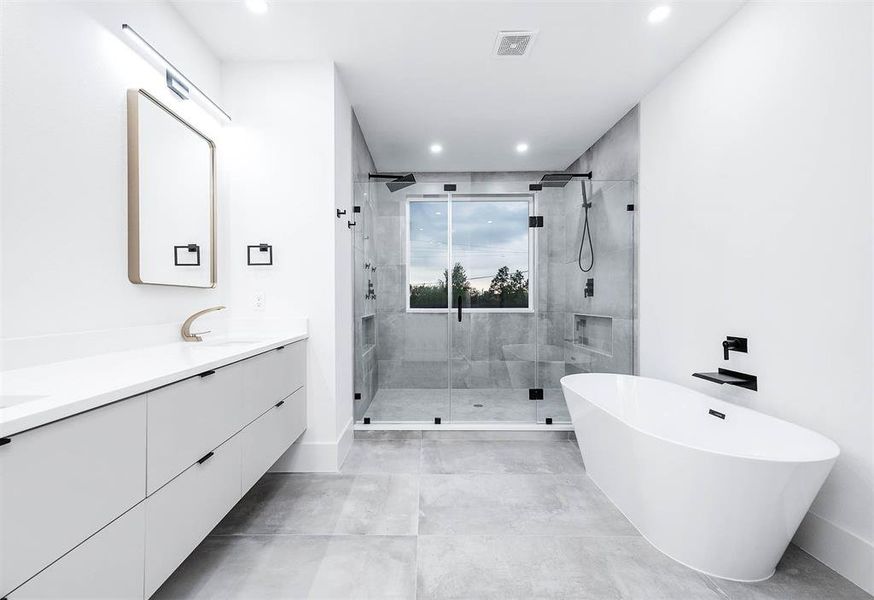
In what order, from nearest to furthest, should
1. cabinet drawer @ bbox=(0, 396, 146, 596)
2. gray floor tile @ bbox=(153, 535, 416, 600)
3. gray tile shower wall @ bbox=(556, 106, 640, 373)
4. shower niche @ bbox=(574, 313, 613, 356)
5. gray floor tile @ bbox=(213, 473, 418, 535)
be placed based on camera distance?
cabinet drawer @ bbox=(0, 396, 146, 596) < gray floor tile @ bbox=(153, 535, 416, 600) < gray floor tile @ bbox=(213, 473, 418, 535) < gray tile shower wall @ bbox=(556, 106, 640, 373) < shower niche @ bbox=(574, 313, 613, 356)

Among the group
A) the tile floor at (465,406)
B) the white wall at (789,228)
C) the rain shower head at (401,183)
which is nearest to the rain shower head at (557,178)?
the white wall at (789,228)

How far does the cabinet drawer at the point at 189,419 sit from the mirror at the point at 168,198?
0.71m

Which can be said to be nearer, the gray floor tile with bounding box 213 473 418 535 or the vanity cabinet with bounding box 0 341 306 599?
the vanity cabinet with bounding box 0 341 306 599

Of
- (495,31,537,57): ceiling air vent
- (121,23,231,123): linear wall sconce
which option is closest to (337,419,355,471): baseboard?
(121,23,231,123): linear wall sconce

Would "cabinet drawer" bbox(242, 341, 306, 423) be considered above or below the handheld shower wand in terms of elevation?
below

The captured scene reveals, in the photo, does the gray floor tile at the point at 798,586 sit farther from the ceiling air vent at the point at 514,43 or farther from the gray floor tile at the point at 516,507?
the ceiling air vent at the point at 514,43

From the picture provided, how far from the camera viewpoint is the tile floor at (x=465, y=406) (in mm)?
3154

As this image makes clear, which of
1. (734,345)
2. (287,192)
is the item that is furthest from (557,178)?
(287,192)

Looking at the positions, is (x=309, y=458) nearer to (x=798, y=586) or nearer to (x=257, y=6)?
(x=798, y=586)

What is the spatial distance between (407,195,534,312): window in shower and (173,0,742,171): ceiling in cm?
69

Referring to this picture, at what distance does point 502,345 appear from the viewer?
11.0ft

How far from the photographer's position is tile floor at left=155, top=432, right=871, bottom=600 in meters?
1.48

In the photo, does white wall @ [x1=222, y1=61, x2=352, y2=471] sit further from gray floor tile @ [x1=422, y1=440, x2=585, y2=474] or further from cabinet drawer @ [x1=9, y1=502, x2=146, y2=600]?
cabinet drawer @ [x1=9, y1=502, x2=146, y2=600]

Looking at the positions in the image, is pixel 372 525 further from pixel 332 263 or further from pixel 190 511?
pixel 332 263
